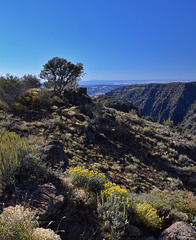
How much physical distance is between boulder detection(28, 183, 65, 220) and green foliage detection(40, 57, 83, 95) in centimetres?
2382

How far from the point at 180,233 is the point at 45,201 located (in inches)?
113

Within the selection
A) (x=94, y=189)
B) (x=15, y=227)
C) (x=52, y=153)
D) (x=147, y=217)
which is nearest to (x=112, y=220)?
(x=147, y=217)

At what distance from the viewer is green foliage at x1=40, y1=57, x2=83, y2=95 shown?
77.3 ft

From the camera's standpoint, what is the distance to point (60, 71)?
2386 cm

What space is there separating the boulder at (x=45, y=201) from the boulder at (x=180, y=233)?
2342 mm

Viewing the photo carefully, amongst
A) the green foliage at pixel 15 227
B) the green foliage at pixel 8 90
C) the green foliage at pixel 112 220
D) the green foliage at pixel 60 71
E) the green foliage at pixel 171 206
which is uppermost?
the green foliage at pixel 60 71

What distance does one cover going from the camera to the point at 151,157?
1393cm

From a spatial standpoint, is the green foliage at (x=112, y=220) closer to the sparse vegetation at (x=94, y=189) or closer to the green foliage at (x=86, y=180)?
the sparse vegetation at (x=94, y=189)

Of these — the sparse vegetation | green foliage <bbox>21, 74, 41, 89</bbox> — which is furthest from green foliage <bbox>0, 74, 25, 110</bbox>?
green foliage <bbox>21, 74, 41, 89</bbox>

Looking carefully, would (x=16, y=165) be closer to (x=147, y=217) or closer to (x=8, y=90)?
(x=147, y=217)

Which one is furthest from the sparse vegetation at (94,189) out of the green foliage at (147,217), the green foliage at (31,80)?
the green foliage at (31,80)

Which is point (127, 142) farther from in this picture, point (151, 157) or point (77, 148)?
point (77, 148)

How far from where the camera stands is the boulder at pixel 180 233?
271 centimetres

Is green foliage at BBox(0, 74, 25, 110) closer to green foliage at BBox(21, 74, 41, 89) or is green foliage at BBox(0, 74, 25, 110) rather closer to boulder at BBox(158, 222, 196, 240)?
boulder at BBox(158, 222, 196, 240)
